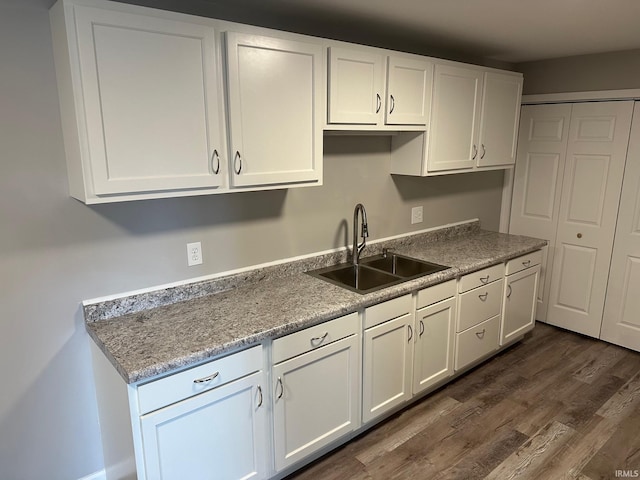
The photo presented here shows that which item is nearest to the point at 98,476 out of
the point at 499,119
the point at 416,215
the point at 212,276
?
the point at 212,276

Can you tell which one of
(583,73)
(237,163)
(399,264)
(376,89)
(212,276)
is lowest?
(399,264)

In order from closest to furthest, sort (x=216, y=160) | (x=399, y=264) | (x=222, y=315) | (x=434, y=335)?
(x=216, y=160), (x=222, y=315), (x=434, y=335), (x=399, y=264)

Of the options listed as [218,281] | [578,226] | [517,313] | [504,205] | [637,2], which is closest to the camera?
[637,2]

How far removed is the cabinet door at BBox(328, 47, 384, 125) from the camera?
219 centimetres

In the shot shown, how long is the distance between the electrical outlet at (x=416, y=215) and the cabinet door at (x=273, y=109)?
1255mm

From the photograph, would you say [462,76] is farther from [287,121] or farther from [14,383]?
[14,383]

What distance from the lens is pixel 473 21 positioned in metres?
2.37

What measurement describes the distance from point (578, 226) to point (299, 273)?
8.23 ft

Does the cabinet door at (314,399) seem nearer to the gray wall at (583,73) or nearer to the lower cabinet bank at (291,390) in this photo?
the lower cabinet bank at (291,390)

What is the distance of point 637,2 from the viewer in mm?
2025

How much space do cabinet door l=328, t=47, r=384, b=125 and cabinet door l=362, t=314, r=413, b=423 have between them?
1115 millimetres

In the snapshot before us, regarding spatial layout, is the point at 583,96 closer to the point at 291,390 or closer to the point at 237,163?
the point at 237,163

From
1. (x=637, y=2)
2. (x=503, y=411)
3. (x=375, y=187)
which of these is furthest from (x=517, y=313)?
(x=637, y=2)

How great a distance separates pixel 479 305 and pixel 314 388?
56.0 inches
